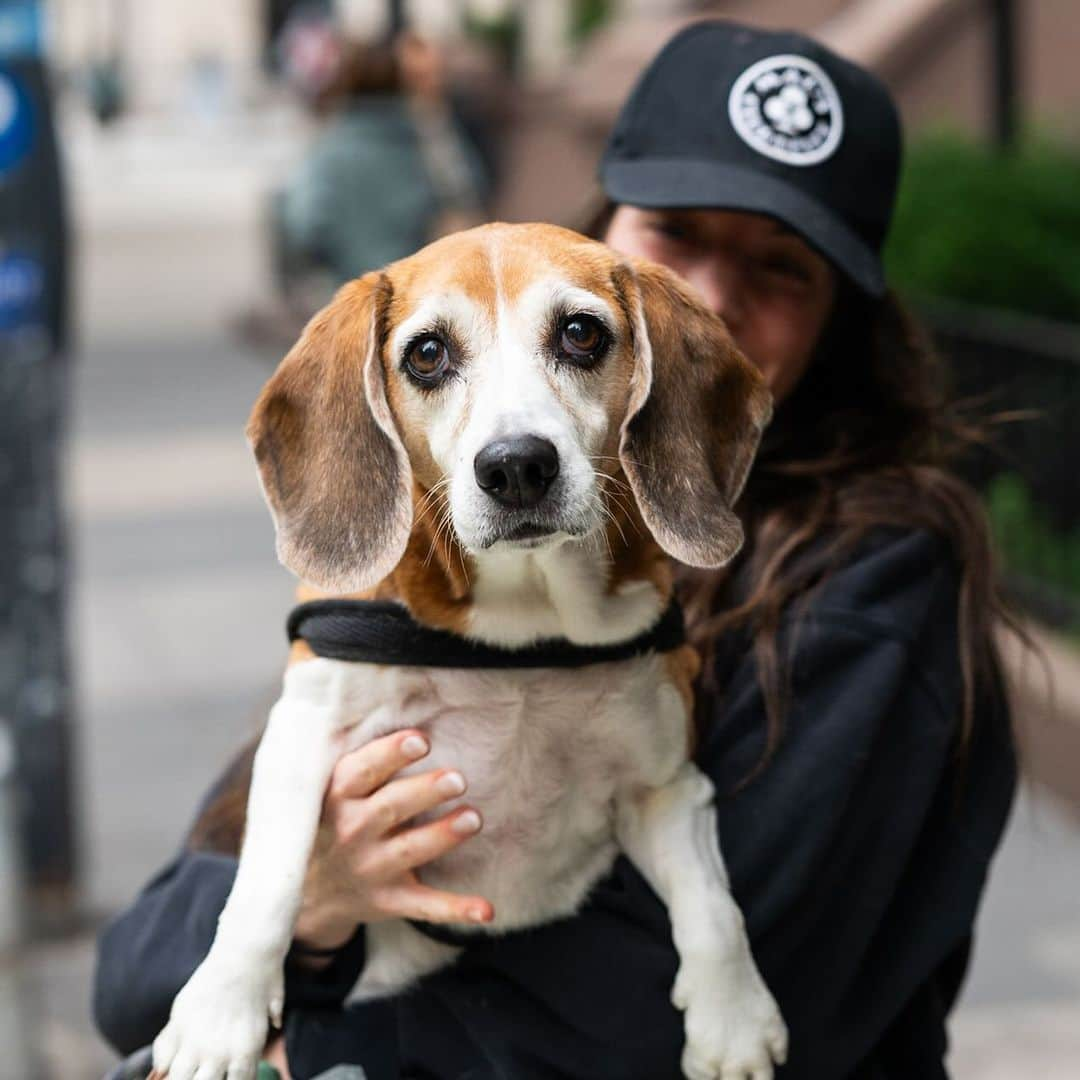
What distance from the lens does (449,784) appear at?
8.11 ft

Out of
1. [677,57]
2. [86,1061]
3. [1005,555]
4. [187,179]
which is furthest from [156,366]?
[187,179]

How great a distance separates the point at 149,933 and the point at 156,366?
12.2m

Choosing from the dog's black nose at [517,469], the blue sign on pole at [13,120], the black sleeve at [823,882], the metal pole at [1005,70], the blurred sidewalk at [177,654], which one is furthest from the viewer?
the metal pole at [1005,70]

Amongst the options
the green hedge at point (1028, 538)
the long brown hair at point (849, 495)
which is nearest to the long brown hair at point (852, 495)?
the long brown hair at point (849, 495)

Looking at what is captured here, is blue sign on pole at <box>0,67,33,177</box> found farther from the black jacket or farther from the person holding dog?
the black jacket

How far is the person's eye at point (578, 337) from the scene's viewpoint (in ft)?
8.16

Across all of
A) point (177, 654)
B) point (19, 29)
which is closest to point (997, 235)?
point (177, 654)

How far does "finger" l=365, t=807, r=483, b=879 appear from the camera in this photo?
2457 millimetres

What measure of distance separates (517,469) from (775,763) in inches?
24.8

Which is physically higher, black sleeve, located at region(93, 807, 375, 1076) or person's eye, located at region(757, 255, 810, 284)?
person's eye, located at region(757, 255, 810, 284)

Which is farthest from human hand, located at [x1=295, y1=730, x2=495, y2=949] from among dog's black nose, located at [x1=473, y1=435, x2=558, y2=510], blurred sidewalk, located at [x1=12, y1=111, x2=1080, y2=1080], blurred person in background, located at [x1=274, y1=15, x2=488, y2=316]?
blurred person in background, located at [x1=274, y1=15, x2=488, y2=316]

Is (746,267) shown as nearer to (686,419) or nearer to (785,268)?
(785,268)

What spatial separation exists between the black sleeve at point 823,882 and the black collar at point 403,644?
11.4 inches

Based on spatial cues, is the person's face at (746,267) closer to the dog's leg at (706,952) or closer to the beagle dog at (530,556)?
the beagle dog at (530,556)
